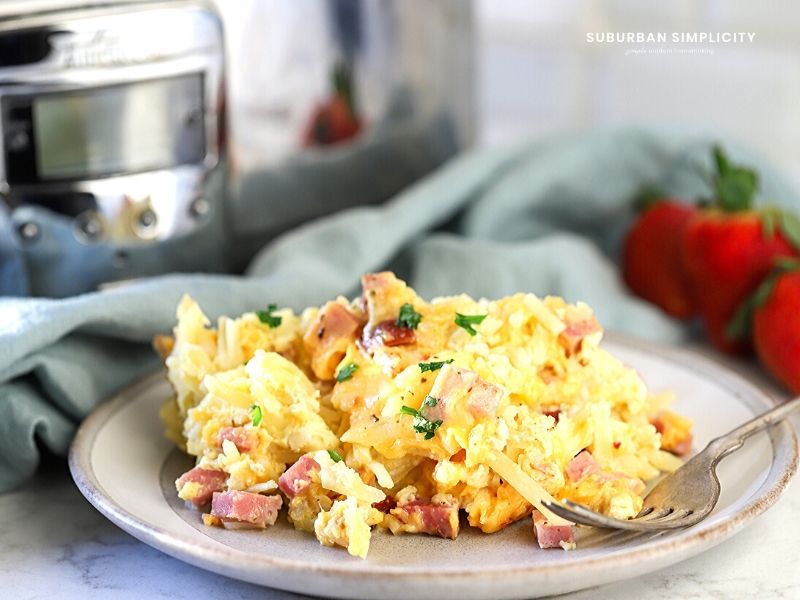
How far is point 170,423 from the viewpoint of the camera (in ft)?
3.32

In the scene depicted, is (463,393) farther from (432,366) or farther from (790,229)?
(790,229)

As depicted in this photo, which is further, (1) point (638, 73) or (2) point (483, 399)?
(1) point (638, 73)

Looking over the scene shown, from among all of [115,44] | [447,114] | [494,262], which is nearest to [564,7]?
[447,114]

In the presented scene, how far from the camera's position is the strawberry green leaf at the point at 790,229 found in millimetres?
1302

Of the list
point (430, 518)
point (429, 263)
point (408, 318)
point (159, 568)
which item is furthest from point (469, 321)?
point (429, 263)

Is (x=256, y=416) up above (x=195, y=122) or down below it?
below

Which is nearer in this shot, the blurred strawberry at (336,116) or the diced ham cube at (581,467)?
the diced ham cube at (581,467)

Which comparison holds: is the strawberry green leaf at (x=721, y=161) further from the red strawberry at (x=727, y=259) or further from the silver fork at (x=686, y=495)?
the silver fork at (x=686, y=495)

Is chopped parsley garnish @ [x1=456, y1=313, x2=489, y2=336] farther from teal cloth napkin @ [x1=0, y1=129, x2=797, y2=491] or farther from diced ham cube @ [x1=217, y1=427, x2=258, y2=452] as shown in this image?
teal cloth napkin @ [x1=0, y1=129, x2=797, y2=491]

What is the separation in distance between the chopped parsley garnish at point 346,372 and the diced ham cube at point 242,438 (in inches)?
3.1

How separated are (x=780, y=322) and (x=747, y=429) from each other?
27cm

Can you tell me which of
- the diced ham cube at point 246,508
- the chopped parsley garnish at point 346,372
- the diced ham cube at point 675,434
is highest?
the chopped parsley garnish at point 346,372

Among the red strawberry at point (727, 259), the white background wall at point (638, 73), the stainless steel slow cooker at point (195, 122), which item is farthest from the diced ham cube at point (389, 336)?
the white background wall at point (638, 73)

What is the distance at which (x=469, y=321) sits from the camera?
0.95 metres
